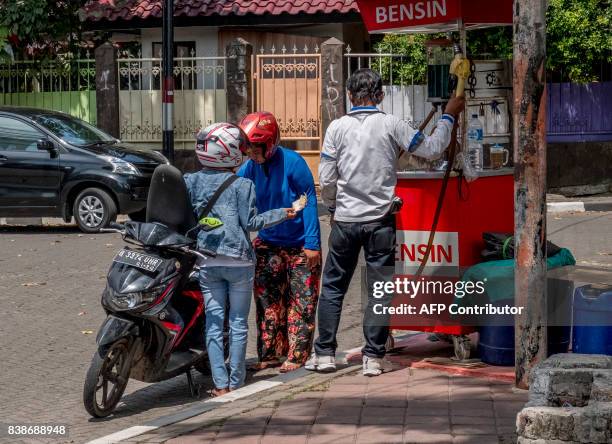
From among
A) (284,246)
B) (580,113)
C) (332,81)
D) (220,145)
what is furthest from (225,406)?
(580,113)

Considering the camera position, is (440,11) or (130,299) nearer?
(130,299)

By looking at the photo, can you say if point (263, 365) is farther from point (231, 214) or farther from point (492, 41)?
point (492, 41)

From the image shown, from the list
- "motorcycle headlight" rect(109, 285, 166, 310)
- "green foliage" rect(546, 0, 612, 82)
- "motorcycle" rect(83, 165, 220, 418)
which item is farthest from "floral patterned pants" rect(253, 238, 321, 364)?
"green foliage" rect(546, 0, 612, 82)

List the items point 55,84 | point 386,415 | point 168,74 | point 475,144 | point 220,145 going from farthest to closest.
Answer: point 55,84
point 168,74
point 475,144
point 220,145
point 386,415

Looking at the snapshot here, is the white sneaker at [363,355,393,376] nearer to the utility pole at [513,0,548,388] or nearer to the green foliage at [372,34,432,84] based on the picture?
the utility pole at [513,0,548,388]

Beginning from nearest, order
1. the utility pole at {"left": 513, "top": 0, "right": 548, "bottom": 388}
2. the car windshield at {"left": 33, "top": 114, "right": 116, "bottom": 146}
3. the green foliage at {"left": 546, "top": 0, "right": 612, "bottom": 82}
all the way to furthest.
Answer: the utility pole at {"left": 513, "top": 0, "right": 548, "bottom": 388} < the car windshield at {"left": 33, "top": 114, "right": 116, "bottom": 146} < the green foliage at {"left": 546, "top": 0, "right": 612, "bottom": 82}

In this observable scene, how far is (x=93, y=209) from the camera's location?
1703 cm

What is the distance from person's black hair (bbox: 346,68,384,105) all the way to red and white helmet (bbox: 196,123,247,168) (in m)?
0.75

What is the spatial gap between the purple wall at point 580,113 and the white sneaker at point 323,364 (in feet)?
48.6

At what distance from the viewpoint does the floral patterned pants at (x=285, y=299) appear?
8.06 metres

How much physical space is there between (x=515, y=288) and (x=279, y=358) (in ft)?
6.25

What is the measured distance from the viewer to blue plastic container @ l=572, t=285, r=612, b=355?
7.10 metres

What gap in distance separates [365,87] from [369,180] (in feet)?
1.91

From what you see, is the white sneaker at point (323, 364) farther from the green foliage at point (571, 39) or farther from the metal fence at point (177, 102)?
the metal fence at point (177, 102)
